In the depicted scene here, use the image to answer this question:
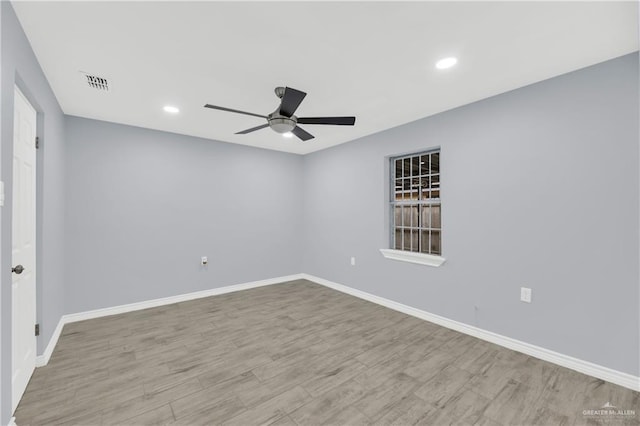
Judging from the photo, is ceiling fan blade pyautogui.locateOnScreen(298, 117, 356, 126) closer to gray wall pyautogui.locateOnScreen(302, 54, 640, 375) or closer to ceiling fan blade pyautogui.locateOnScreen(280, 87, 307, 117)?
ceiling fan blade pyautogui.locateOnScreen(280, 87, 307, 117)

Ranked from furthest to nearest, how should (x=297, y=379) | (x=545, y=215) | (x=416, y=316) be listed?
(x=416, y=316) < (x=545, y=215) < (x=297, y=379)

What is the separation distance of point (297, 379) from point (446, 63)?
2860mm

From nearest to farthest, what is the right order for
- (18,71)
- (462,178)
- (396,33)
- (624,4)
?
(624,4) → (18,71) → (396,33) → (462,178)

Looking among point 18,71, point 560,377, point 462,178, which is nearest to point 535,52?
point 462,178

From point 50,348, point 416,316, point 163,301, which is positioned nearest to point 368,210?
point 416,316

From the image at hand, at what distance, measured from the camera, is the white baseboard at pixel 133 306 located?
103 inches

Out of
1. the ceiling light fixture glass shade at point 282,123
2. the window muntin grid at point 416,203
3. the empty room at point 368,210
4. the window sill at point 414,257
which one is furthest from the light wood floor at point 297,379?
the ceiling light fixture glass shade at point 282,123

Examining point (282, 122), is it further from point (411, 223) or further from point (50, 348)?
point (50, 348)

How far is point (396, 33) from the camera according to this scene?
1.91 metres

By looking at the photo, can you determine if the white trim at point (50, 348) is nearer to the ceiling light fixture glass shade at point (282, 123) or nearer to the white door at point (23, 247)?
the white door at point (23, 247)

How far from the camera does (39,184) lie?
2459mm

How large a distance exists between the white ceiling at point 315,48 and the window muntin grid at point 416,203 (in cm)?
94

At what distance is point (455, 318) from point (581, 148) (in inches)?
82.1

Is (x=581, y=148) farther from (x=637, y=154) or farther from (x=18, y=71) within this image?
(x=18, y=71)
